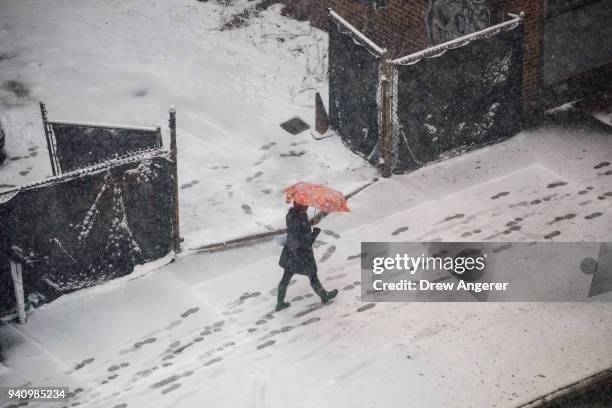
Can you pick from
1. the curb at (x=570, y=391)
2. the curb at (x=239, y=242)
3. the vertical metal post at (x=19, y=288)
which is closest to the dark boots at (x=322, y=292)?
the curb at (x=239, y=242)

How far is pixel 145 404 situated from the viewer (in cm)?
834

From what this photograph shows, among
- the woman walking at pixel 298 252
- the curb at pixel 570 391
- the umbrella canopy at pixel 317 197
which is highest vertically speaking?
the umbrella canopy at pixel 317 197

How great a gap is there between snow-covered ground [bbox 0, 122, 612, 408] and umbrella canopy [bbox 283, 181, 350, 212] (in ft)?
4.86

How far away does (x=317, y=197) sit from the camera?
886 cm

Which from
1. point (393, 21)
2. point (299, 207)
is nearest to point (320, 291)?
point (299, 207)

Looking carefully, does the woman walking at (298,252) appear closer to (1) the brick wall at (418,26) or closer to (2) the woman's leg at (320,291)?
(2) the woman's leg at (320,291)

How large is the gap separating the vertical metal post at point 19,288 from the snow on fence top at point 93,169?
2.91ft

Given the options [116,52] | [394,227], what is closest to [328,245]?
[394,227]

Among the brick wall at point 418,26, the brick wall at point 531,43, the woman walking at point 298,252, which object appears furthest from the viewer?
the brick wall at point 418,26

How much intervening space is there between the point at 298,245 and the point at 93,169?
103 inches

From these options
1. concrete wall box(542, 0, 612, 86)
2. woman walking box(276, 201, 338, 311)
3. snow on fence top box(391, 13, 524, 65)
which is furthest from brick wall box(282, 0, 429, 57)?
woman walking box(276, 201, 338, 311)

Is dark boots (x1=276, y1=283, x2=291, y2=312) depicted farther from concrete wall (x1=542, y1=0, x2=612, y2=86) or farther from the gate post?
concrete wall (x1=542, y1=0, x2=612, y2=86)

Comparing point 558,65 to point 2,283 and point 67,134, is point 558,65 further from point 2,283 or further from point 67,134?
point 2,283

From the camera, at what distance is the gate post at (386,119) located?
37.6 ft
